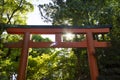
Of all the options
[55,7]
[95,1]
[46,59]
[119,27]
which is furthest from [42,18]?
[119,27]

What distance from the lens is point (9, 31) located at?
11578 mm

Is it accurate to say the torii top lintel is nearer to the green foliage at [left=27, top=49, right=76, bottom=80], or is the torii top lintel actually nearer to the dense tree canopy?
the dense tree canopy

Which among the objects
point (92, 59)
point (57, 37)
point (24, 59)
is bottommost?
point (92, 59)

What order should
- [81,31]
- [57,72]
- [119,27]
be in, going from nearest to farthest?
[81,31] → [119,27] → [57,72]

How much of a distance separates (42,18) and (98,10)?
497 cm

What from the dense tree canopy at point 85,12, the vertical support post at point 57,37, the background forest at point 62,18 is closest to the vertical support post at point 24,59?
the vertical support post at point 57,37

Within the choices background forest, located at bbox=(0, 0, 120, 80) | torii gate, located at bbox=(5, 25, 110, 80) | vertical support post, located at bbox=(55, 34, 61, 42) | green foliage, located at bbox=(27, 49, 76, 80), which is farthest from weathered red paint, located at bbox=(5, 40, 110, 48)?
green foliage, located at bbox=(27, 49, 76, 80)

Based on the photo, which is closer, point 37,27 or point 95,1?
point 37,27

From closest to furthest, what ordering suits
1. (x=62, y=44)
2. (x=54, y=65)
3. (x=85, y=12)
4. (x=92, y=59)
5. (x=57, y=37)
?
(x=92, y=59)
(x=62, y=44)
(x=57, y=37)
(x=85, y=12)
(x=54, y=65)

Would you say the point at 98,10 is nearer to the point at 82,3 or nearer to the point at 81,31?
the point at 82,3

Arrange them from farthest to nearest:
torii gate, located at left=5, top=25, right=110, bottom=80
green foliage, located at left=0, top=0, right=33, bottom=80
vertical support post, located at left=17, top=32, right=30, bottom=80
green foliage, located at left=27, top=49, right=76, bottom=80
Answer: green foliage, located at left=27, top=49, right=76, bottom=80 → green foliage, located at left=0, top=0, right=33, bottom=80 → torii gate, located at left=5, top=25, right=110, bottom=80 → vertical support post, located at left=17, top=32, right=30, bottom=80

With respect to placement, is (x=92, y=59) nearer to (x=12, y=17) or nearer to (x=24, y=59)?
(x=24, y=59)

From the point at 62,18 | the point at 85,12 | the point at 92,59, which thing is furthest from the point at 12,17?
the point at 92,59

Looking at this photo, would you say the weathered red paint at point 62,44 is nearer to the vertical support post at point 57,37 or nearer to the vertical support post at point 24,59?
the vertical support post at point 57,37
